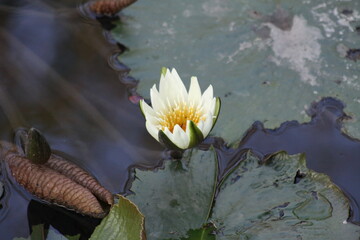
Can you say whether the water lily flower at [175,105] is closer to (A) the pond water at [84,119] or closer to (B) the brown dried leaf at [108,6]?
(A) the pond water at [84,119]

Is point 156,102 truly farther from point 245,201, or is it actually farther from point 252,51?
point 252,51

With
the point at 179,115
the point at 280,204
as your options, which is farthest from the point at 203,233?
the point at 179,115

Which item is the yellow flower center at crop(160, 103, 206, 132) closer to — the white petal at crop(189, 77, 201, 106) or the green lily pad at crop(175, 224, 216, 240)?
the white petal at crop(189, 77, 201, 106)

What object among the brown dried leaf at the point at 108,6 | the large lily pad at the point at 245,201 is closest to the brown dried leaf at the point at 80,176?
the large lily pad at the point at 245,201

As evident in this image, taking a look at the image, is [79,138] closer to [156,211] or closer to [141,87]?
[141,87]

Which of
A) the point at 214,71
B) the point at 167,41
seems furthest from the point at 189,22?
the point at 214,71

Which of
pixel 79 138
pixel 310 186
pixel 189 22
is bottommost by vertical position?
pixel 310 186
